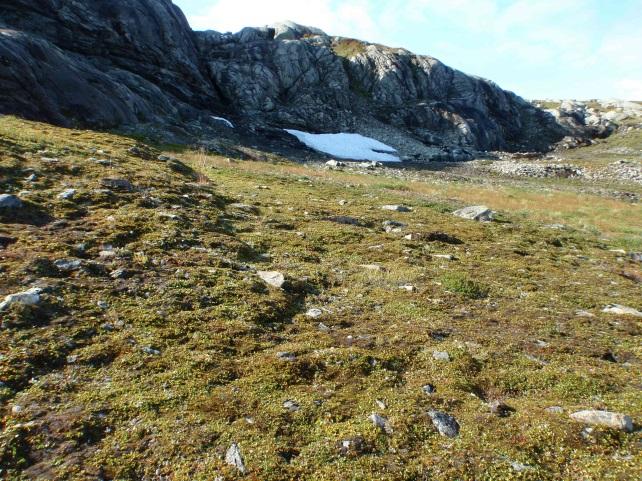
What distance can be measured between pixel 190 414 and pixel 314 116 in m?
86.4

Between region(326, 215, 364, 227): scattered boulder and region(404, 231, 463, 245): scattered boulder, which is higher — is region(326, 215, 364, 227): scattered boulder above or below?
above

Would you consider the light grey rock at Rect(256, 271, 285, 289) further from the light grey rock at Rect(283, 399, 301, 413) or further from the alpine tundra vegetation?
the light grey rock at Rect(283, 399, 301, 413)

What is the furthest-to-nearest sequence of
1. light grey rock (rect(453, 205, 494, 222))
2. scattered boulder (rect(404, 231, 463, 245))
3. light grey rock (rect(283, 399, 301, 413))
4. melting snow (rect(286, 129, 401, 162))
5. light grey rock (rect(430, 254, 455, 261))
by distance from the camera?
1. melting snow (rect(286, 129, 401, 162))
2. light grey rock (rect(453, 205, 494, 222))
3. scattered boulder (rect(404, 231, 463, 245))
4. light grey rock (rect(430, 254, 455, 261))
5. light grey rock (rect(283, 399, 301, 413))

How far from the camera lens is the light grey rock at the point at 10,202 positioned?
984 centimetres

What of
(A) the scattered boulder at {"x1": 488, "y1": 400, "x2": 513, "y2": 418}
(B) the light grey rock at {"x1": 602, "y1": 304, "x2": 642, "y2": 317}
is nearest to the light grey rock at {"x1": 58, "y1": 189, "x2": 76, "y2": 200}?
(A) the scattered boulder at {"x1": 488, "y1": 400, "x2": 513, "y2": 418}

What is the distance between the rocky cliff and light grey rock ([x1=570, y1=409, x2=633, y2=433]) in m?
35.0

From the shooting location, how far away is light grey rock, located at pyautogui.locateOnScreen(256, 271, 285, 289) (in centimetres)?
927

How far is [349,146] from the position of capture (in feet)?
244

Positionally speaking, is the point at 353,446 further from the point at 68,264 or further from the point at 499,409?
the point at 68,264

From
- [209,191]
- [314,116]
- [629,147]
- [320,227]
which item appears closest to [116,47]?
[314,116]

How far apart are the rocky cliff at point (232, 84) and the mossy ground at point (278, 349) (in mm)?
26180

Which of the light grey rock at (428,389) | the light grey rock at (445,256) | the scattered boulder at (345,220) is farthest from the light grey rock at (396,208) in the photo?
the light grey rock at (428,389)

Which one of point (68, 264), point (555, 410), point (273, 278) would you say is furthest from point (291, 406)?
point (68, 264)

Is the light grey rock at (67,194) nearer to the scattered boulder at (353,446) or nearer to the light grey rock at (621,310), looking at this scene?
the scattered boulder at (353,446)
